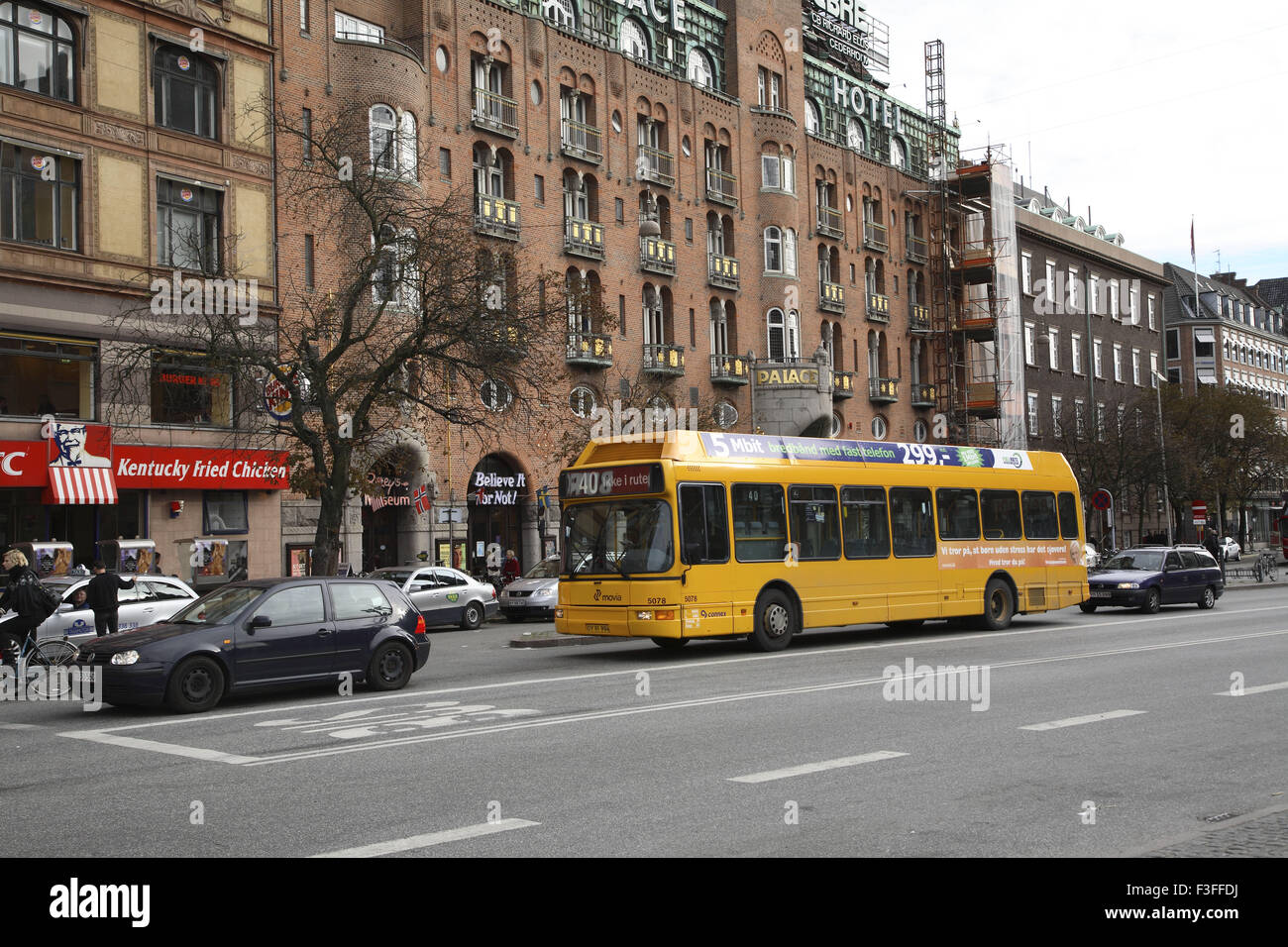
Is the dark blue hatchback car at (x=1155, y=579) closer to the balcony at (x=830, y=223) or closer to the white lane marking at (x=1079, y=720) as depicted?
the white lane marking at (x=1079, y=720)

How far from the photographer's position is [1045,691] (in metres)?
13.8

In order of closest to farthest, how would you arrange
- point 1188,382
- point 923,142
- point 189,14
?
1. point 189,14
2. point 923,142
3. point 1188,382

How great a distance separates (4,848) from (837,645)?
15.3 metres

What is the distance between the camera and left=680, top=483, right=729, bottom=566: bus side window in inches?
724

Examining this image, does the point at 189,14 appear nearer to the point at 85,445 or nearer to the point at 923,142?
the point at 85,445

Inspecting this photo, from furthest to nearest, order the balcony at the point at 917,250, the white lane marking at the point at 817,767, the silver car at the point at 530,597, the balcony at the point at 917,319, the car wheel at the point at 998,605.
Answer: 1. the balcony at the point at 917,250
2. the balcony at the point at 917,319
3. the silver car at the point at 530,597
4. the car wheel at the point at 998,605
5. the white lane marking at the point at 817,767

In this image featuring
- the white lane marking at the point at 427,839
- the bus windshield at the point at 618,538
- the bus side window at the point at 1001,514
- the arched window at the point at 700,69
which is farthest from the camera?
the arched window at the point at 700,69

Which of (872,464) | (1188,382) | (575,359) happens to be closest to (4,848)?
(872,464)

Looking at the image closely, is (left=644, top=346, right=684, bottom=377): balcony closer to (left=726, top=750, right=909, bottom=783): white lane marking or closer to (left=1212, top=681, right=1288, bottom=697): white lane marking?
(left=1212, top=681, right=1288, bottom=697): white lane marking

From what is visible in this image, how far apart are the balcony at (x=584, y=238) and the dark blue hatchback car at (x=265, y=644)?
26.9m

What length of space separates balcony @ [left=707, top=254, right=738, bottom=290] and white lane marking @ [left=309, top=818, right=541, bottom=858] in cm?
4077

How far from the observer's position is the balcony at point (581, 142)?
41.6 m

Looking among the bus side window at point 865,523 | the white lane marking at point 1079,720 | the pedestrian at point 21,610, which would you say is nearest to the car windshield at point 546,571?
the bus side window at point 865,523
